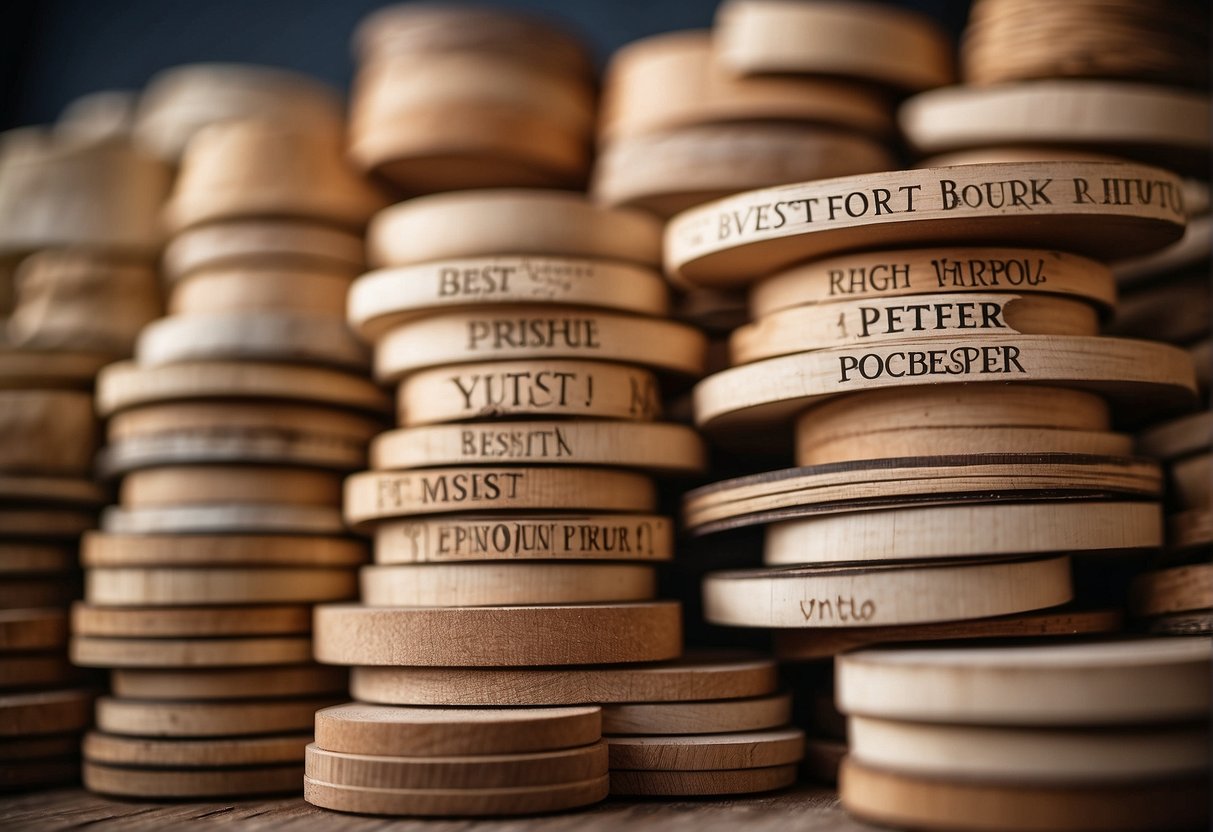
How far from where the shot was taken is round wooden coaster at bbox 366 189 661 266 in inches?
65.1

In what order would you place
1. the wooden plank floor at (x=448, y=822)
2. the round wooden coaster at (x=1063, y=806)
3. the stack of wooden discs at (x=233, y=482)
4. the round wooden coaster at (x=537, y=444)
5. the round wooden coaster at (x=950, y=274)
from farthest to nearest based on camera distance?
1. the stack of wooden discs at (x=233, y=482)
2. the round wooden coaster at (x=537, y=444)
3. the round wooden coaster at (x=950, y=274)
4. the wooden plank floor at (x=448, y=822)
5. the round wooden coaster at (x=1063, y=806)

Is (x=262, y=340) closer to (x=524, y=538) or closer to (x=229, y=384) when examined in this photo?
(x=229, y=384)

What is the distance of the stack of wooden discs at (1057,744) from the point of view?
3.69ft

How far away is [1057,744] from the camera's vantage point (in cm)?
114

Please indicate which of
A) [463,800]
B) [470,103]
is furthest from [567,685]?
[470,103]

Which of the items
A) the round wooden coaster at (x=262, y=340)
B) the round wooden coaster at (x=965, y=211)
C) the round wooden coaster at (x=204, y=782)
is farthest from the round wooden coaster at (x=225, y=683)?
the round wooden coaster at (x=965, y=211)

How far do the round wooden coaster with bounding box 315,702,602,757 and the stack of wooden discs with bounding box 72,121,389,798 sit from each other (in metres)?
0.30

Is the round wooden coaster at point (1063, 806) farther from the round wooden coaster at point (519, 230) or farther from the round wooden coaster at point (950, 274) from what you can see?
the round wooden coaster at point (519, 230)

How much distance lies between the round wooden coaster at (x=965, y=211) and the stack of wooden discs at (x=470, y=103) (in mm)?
505

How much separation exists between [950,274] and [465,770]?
85 cm

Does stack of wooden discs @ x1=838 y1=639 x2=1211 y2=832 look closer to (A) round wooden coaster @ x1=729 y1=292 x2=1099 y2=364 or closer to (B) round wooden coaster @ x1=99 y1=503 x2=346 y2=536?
(A) round wooden coaster @ x1=729 y1=292 x2=1099 y2=364

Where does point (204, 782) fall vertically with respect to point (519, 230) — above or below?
below

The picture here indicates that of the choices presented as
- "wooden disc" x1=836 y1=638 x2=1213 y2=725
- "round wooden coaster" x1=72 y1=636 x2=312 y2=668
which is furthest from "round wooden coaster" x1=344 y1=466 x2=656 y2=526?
"wooden disc" x1=836 y1=638 x2=1213 y2=725

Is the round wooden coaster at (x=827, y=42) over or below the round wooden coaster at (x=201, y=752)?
over
